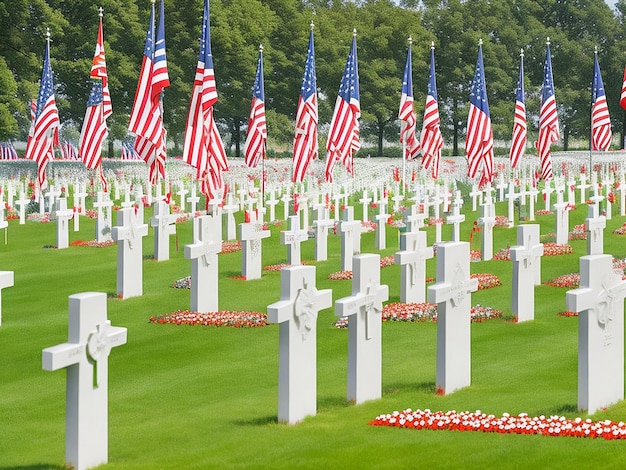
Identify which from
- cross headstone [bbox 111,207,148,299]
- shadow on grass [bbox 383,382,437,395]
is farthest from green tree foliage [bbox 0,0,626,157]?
shadow on grass [bbox 383,382,437,395]

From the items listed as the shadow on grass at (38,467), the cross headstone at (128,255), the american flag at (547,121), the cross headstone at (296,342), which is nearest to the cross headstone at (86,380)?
the shadow on grass at (38,467)

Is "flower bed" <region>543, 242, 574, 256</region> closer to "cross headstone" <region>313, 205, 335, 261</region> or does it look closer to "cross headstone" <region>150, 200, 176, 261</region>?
"cross headstone" <region>313, 205, 335, 261</region>

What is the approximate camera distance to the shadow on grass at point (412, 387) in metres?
14.1

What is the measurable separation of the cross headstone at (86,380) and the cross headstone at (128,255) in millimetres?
12401

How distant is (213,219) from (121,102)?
48.2 metres

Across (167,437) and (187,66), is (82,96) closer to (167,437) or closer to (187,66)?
(187,66)

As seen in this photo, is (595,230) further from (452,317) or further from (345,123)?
(345,123)

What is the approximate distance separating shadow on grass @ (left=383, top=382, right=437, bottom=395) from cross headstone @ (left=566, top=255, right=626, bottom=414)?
2017 millimetres

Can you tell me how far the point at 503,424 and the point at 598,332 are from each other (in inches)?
57.3

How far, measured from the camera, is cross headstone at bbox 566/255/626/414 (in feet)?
40.3

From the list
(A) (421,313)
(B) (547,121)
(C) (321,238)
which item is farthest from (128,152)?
(A) (421,313)

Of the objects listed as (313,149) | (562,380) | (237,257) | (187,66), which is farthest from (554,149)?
(562,380)

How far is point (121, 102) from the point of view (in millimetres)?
69750

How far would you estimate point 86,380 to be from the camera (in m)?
11.0
